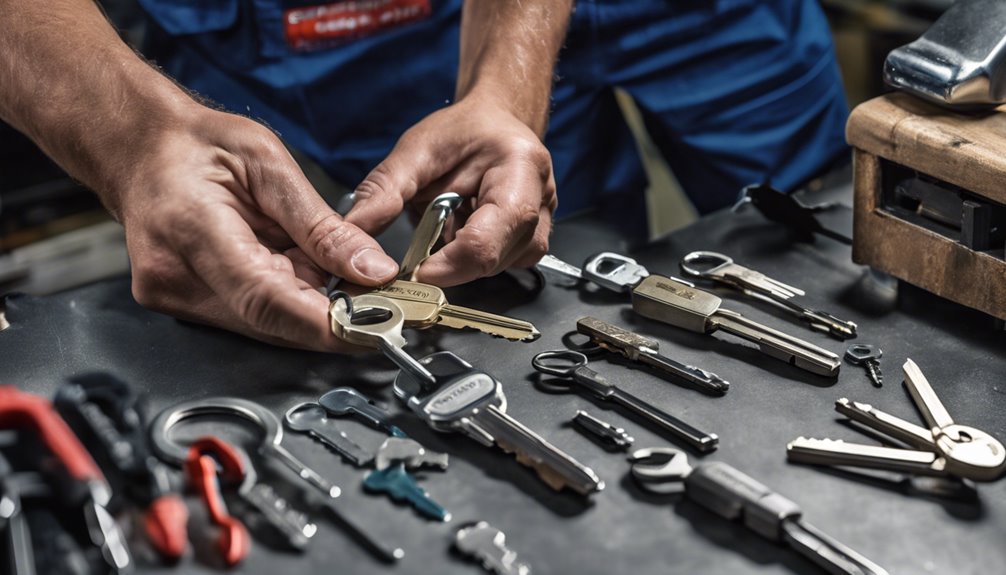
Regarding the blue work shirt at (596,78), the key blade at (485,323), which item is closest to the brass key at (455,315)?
the key blade at (485,323)

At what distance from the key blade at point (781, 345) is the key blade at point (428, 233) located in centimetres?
25

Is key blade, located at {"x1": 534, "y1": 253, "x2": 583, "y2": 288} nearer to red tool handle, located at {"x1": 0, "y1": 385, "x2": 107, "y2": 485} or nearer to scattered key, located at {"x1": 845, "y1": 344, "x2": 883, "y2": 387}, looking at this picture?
scattered key, located at {"x1": 845, "y1": 344, "x2": 883, "y2": 387}

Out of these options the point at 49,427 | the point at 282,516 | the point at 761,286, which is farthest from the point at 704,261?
the point at 49,427

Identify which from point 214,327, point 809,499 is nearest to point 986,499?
point 809,499

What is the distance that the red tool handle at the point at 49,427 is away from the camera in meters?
0.64

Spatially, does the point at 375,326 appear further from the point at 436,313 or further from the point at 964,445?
the point at 964,445

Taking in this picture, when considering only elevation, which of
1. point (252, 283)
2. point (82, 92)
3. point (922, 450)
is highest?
point (82, 92)

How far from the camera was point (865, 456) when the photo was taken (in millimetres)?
750

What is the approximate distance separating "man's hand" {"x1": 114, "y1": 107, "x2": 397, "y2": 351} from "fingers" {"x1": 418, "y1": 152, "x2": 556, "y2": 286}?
0.06 metres

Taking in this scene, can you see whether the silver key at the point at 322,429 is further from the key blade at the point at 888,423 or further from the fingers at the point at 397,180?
the key blade at the point at 888,423

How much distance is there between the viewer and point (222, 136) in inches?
36.1

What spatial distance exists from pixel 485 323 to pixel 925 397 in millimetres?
351

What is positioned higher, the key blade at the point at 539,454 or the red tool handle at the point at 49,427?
the red tool handle at the point at 49,427

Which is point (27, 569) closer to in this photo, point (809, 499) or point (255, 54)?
point (809, 499)
